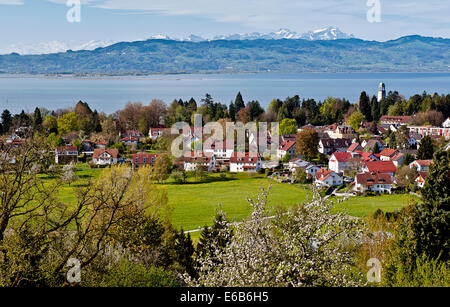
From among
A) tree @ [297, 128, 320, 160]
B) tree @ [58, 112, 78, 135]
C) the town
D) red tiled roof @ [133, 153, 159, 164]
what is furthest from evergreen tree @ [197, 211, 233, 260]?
tree @ [58, 112, 78, 135]

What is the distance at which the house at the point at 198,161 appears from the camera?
33.3 m

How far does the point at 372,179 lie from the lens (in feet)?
93.2

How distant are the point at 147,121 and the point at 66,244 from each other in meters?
43.6

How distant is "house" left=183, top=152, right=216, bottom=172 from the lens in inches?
1310

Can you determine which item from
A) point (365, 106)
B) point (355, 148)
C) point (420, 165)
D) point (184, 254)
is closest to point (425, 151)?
point (420, 165)

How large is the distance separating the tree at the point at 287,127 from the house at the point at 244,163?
47.2 ft

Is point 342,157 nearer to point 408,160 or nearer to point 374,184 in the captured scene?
point 408,160

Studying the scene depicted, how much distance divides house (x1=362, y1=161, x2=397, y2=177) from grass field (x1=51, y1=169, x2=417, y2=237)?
3.49m

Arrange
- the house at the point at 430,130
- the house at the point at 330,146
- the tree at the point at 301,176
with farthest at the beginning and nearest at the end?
1. the house at the point at 430,130
2. the house at the point at 330,146
3. the tree at the point at 301,176

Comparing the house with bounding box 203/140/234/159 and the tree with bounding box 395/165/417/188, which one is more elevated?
the house with bounding box 203/140/234/159

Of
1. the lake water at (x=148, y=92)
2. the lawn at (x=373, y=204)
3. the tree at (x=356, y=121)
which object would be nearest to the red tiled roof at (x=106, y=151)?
the lawn at (x=373, y=204)

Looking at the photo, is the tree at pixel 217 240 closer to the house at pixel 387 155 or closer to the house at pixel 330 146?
the house at pixel 387 155

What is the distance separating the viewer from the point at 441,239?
36.4 ft

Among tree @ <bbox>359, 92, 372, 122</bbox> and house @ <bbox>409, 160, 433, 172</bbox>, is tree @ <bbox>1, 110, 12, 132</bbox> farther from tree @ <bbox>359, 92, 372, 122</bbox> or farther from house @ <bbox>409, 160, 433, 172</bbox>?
tree @ <bbox>359, 92, 372, 122</bbox>
